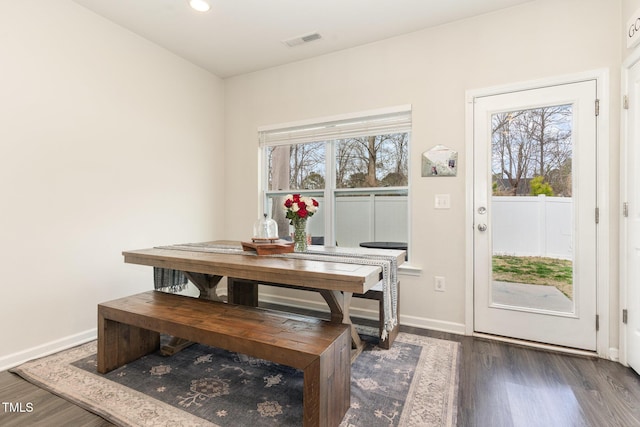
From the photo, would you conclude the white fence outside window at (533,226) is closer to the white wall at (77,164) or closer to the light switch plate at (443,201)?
the light switch plate at (443,201)

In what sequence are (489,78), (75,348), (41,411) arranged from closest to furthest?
(41,411) → (75,348) → (489,78)

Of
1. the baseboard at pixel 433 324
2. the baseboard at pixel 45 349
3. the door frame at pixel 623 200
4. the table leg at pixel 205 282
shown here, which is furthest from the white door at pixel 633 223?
the baseboard at pixel 45 349

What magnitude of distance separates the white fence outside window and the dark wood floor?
789mm

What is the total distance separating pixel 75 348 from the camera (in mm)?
2434

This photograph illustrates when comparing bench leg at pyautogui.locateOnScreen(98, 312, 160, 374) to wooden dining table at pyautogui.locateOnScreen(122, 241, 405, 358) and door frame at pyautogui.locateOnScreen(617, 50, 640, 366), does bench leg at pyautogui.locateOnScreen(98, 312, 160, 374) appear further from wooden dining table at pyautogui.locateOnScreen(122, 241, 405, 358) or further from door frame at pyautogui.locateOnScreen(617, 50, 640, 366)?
door frame at pyautogui.locateOnScreen(617, 50, 640, 366)

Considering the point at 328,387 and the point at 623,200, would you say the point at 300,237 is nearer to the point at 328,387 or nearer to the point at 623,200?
the point at 328,387

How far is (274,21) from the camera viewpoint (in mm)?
2748

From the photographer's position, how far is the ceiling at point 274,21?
2514mm

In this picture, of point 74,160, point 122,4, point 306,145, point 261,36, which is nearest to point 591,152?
point 306,145

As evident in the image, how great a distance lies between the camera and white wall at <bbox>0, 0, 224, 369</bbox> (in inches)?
86.0

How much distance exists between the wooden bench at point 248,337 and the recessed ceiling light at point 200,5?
2.30 m

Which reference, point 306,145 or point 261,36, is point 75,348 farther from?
point 261,36

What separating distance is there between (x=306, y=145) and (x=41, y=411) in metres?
2.97

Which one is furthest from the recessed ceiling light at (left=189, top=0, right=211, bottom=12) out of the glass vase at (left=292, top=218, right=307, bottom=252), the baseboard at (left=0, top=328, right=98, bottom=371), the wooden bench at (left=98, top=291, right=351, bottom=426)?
the baseboard at (left=0, top=328, right=98, bottom=371)
